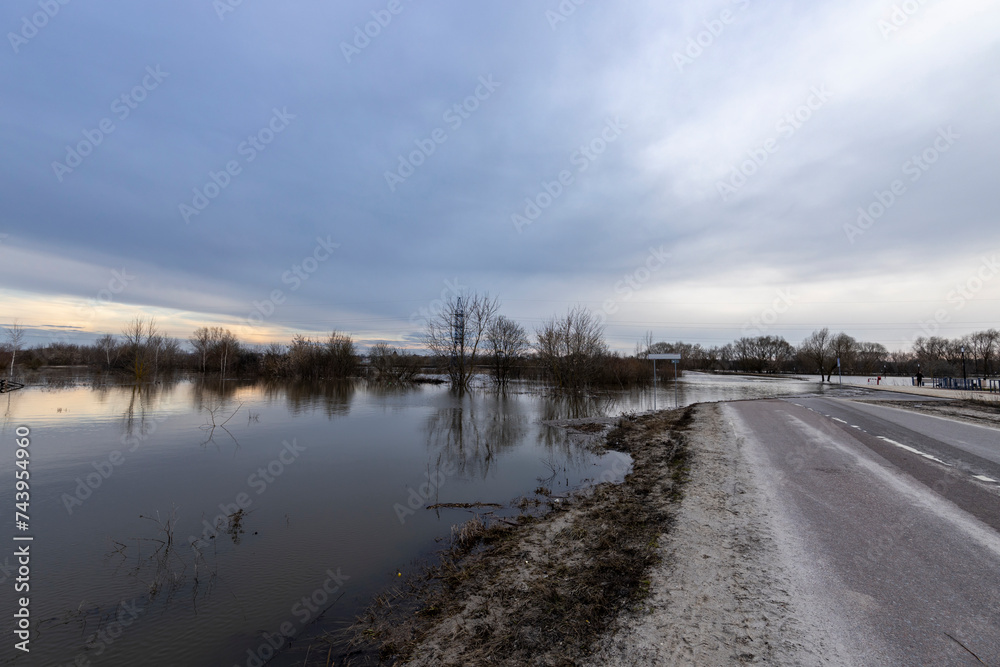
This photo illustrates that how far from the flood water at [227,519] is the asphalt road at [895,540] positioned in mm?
4375

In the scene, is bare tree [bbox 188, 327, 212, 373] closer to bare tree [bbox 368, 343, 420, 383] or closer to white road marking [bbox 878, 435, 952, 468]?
bare tree [bbox 368, 343, 420, 383]

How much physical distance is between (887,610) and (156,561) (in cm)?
823

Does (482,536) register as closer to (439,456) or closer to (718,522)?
(718,522)

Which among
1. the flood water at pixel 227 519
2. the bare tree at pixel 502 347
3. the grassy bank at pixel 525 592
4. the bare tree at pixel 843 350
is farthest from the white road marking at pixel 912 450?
the bare tree at pixel 843 350

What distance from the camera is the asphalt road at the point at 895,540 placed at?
10.0 ft

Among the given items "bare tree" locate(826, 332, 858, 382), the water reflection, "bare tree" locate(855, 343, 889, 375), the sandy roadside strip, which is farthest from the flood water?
"bare tree" locate(855, 343, 889, 375)

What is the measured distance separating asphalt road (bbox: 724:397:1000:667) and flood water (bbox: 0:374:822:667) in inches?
172

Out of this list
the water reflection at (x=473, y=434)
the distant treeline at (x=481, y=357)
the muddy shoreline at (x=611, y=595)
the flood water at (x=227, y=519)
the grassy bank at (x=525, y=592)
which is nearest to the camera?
Result: the muddy shoreline at (x=611, y=595)

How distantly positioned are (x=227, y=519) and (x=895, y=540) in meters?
9.50

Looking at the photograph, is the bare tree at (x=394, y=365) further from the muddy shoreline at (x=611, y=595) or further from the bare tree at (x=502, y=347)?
the muddy shoreline at (x=611, y=595)

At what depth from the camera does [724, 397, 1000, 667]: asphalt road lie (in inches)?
120

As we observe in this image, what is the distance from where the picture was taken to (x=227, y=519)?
24.1 feet

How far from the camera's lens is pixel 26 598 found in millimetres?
4957

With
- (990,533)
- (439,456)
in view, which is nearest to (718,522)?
(990,533)
